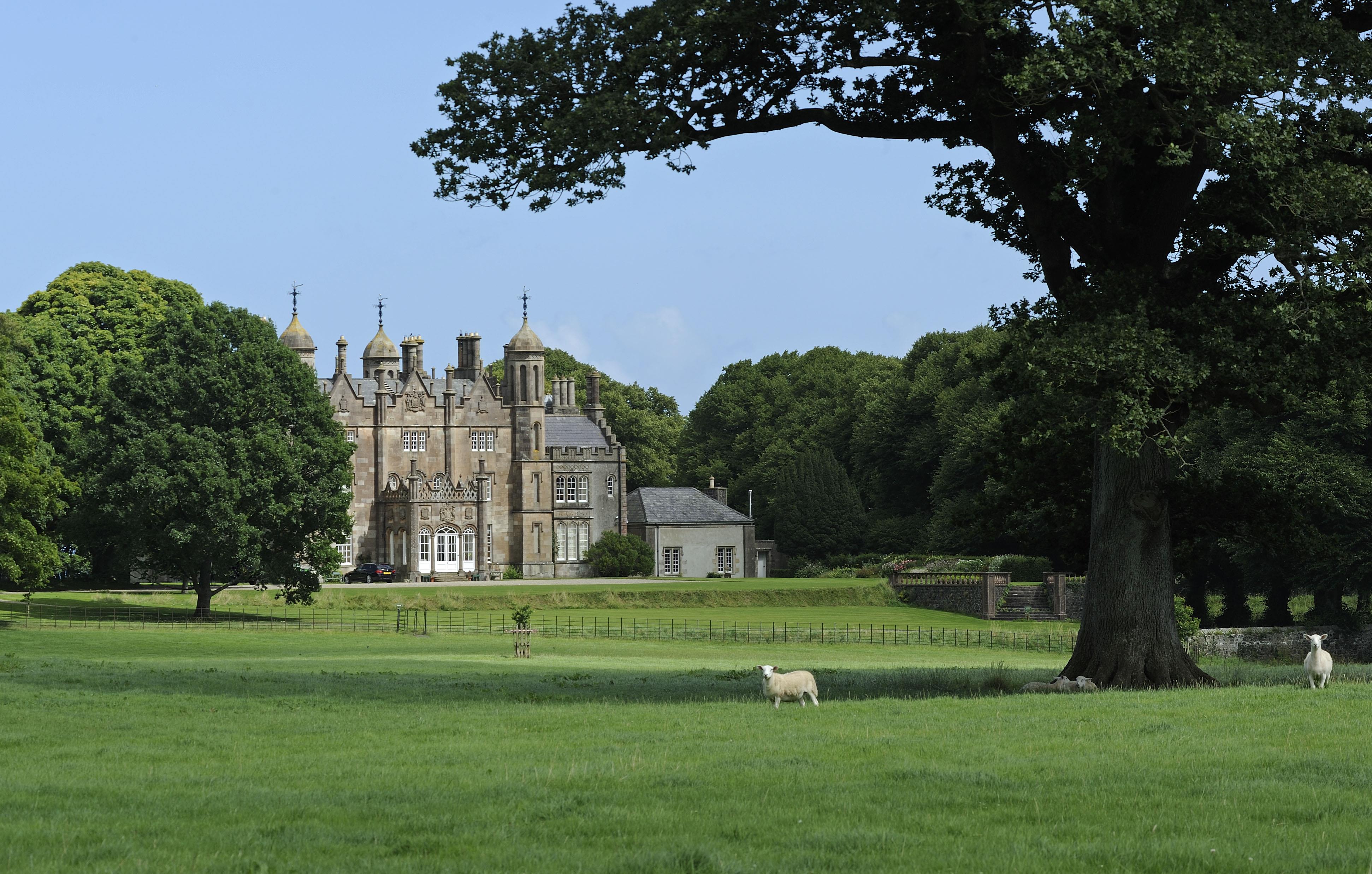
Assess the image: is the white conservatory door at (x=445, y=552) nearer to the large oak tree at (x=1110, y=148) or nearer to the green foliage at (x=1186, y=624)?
the green foliage at (x=1186, y=624)

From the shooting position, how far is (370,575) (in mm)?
80875

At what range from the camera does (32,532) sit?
4506cm

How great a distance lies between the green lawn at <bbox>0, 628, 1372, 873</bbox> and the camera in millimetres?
9016

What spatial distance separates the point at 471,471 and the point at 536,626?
35028mm

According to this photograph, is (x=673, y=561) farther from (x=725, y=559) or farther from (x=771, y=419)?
(x=771, y=419)

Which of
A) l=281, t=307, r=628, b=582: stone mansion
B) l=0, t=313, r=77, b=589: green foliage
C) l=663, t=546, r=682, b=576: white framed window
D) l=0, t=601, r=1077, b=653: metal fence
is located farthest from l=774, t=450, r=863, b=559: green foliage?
l=0, t=313, r=77, b=589: green foliage

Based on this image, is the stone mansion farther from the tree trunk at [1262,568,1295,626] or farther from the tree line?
the tree trunk at [1262,568,1295,626]

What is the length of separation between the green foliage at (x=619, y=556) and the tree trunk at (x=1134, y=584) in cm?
6543

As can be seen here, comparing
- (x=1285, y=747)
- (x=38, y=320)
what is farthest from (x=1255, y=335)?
(x=38, y=320)

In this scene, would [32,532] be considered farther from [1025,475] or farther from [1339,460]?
[1339,460]

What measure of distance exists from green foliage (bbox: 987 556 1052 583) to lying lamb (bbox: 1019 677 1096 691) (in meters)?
54.8

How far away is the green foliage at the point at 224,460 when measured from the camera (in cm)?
5344

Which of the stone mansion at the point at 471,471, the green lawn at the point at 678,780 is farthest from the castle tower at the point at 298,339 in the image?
the green lawn at the point at 678,780

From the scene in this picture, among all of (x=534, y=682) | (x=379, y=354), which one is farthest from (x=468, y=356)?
(x=534, y=682)
